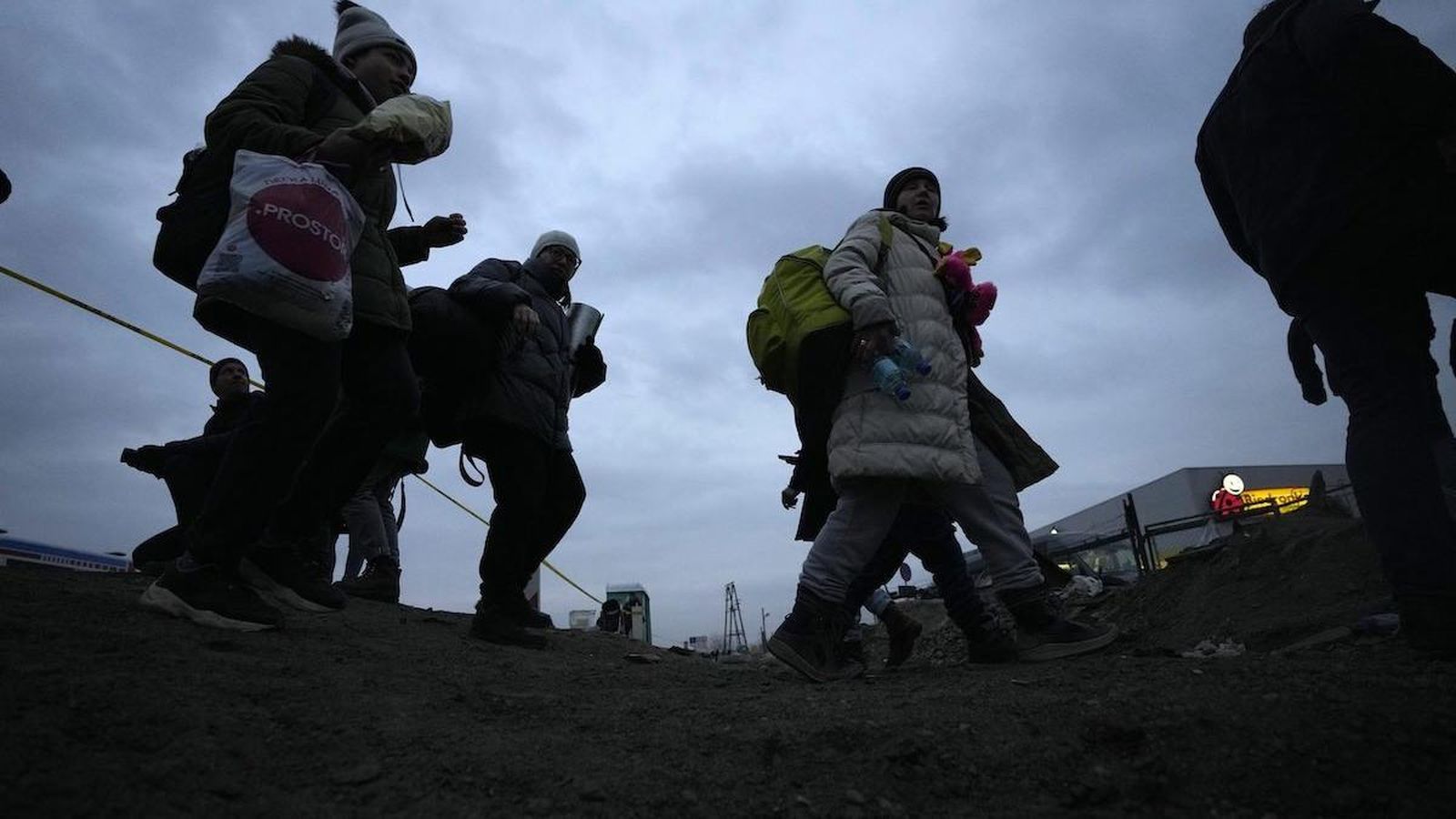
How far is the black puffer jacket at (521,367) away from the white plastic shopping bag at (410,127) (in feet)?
2.95

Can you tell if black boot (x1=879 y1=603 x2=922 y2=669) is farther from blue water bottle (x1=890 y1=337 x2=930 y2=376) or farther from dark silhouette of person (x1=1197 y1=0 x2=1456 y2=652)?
dark silhouette of person (x1=1197 y1=0 x2=1456 y2=652)

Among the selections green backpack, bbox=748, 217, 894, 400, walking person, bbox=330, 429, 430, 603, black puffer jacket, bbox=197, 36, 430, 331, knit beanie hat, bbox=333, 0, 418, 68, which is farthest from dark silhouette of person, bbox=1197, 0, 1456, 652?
walking person, bbox=330, 429, 430, 603

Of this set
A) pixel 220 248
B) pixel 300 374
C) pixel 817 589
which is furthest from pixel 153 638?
pixel 817 589

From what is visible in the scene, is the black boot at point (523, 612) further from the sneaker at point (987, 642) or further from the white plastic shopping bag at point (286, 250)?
the sneaker at point (987, 642)

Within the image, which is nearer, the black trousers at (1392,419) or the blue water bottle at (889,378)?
the black trousers at (1392,419)

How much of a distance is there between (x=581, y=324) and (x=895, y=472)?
2.14 m

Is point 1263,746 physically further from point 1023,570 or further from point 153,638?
point 153,638

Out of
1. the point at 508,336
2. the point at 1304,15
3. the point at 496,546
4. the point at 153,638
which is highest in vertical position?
the point at 1304,15

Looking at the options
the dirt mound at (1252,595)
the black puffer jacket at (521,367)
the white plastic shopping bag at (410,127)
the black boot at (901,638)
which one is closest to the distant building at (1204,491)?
the dirt mound at (1252,595)

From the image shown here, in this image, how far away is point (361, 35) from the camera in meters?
2.52

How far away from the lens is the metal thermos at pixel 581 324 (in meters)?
3.84

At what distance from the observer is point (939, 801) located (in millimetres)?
1180

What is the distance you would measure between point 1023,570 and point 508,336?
2.20m

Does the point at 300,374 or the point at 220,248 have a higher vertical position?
the point at 220,248
